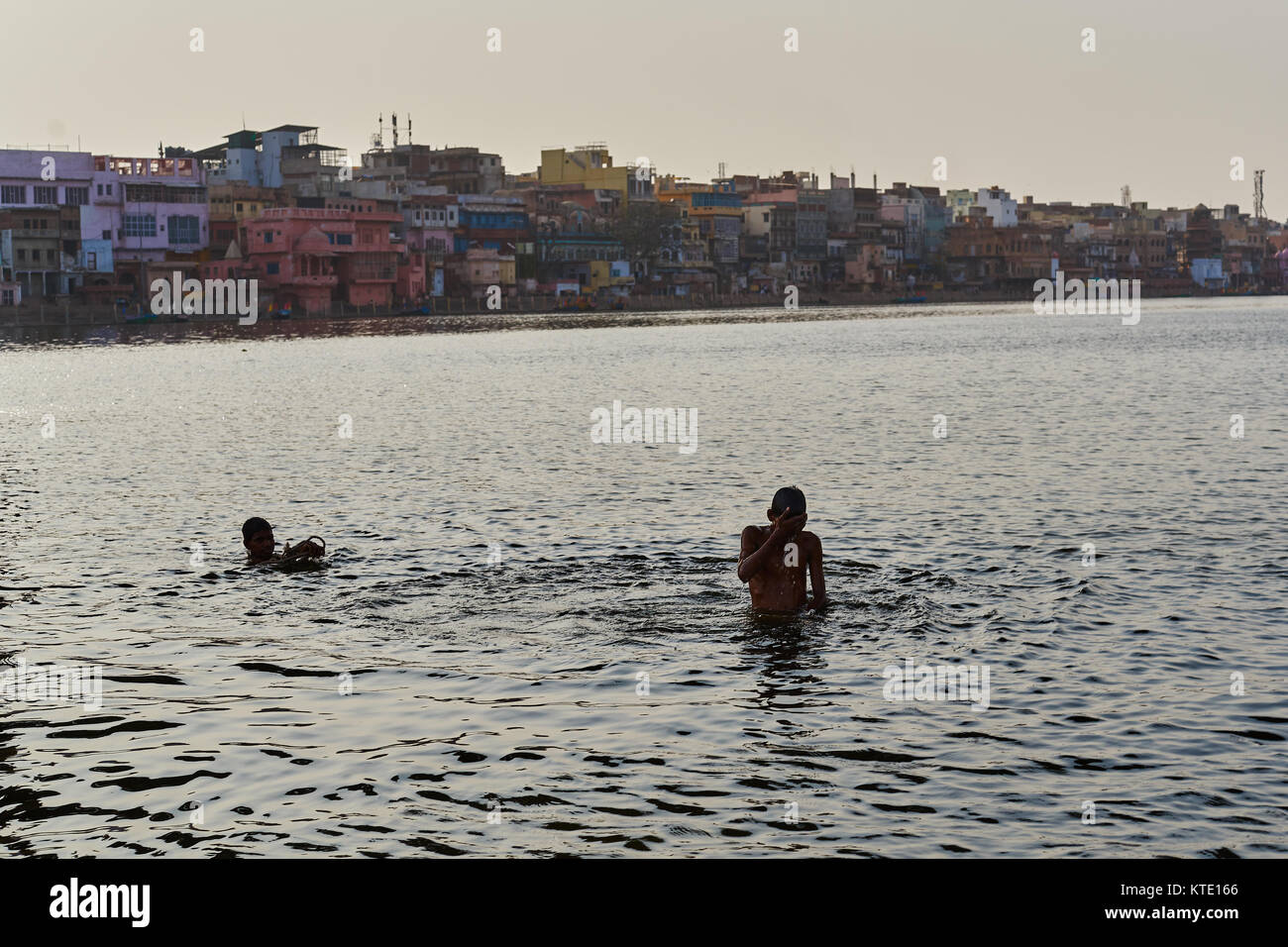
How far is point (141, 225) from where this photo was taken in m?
105

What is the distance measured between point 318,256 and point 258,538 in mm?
96982

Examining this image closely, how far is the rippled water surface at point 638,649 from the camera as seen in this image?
870 cm

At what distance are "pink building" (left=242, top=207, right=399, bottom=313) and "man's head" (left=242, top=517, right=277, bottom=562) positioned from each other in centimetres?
9501

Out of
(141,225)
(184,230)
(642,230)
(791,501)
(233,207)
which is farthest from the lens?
(642,230)

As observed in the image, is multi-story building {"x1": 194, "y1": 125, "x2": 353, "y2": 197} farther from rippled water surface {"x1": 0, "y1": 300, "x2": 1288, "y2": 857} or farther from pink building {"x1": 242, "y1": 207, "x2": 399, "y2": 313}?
rippled water surface {"x1": 0, "y1": 300, "x2": 1288, "y2": 857}

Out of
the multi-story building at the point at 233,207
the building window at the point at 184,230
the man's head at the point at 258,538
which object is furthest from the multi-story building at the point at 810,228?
the man's head at the point at 258,538

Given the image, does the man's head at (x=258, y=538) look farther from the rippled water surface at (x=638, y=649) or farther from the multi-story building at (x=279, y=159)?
the multi-story building at (x=279, y=159)

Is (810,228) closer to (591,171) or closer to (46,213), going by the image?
(591,171)

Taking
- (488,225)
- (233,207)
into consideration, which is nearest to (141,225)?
(233,207)

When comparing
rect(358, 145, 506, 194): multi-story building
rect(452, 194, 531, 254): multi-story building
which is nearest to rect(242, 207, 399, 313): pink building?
rect(452, 194, 531, 254): multi-story building

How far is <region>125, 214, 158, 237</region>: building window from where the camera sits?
10444 centimetres

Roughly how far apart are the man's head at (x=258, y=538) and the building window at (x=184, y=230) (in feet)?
316
